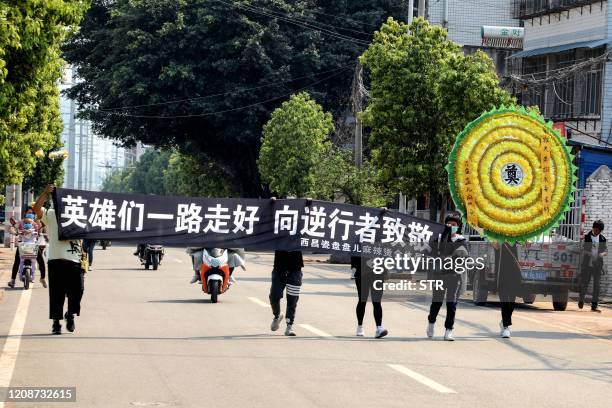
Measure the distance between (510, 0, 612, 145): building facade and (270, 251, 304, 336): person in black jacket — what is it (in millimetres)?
22081

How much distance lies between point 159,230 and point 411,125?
1684 cm

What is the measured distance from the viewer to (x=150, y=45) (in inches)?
2367

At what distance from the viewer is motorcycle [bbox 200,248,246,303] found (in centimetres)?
2303

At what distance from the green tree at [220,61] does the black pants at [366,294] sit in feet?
138

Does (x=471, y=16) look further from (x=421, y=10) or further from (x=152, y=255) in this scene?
(x=152, y=255)

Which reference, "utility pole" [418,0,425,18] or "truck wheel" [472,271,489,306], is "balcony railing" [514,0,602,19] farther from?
"truck wheel" [472,271,489,306]

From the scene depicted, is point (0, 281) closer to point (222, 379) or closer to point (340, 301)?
Answer: point (340, 301)

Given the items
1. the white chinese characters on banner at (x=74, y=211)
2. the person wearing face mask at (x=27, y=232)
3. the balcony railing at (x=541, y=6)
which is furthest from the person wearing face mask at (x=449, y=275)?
the balcony railing at (x=541, y=6)

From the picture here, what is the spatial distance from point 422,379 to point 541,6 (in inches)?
1335

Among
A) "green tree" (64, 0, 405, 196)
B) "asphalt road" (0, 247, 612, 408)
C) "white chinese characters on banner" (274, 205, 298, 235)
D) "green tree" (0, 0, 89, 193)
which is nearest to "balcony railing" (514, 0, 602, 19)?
"green tree" (64, 0, 405, 196)

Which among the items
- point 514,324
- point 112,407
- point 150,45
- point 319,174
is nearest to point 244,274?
point 514,324

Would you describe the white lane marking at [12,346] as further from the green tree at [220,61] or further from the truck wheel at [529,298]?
the green tree at [220,61]

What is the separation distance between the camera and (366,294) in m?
17.3

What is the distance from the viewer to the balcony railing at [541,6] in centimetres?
4190
